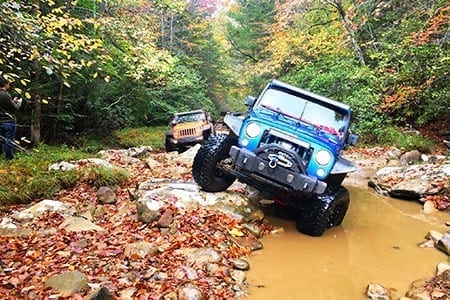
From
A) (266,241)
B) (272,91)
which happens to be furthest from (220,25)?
(266,241)

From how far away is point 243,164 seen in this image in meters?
5.18

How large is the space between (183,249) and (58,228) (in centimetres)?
184

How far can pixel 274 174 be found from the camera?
5.09m

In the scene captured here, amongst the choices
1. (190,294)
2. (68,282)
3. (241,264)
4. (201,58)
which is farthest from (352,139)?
(201,58)

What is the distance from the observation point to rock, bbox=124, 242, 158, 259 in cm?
427

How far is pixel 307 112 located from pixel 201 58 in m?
21.2

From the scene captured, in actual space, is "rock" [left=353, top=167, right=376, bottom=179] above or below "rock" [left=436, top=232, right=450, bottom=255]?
below

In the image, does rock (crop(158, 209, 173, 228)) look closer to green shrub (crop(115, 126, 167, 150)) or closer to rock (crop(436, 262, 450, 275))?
rock (crop(436, 262, 450, 275))

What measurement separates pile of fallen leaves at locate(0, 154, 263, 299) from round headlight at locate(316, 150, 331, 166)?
4.57 ft

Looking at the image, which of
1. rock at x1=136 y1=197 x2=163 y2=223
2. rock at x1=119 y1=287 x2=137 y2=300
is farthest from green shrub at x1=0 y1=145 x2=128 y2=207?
rock at x1=119 y1=287 x2=137 y2=300

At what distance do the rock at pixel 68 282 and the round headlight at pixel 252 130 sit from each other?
303 cm

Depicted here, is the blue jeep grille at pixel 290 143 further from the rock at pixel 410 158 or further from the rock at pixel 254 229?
the rock at pixel 410 158

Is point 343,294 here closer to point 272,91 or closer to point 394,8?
point 272,91

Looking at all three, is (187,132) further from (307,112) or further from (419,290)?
(419,290)
